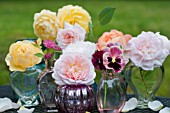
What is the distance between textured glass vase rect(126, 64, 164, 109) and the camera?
220 centimetres

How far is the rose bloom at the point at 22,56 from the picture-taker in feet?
7.04

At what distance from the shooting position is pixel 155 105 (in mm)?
2223

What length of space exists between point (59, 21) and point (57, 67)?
12.9 inches

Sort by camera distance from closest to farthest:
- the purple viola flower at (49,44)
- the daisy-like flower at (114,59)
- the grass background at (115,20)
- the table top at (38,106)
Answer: the daisy-like flower at (114,59) → the purple viola flower at (49,44) → the table top at (38,106) → the grass background at (115,20)

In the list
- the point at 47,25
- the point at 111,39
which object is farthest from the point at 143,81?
the point at 47,25

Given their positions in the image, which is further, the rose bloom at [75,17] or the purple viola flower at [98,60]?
the rose bloom at [75,17]

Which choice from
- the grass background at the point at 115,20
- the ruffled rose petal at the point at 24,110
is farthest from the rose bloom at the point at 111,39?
the grass background at the point at 115,20

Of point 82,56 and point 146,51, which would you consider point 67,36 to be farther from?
point 146,51

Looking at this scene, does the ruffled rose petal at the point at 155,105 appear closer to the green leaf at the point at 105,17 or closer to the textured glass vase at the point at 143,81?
the textured glass vase at the point at 143,81

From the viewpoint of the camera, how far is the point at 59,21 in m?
2.28

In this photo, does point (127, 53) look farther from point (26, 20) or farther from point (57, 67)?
point (26, 20)

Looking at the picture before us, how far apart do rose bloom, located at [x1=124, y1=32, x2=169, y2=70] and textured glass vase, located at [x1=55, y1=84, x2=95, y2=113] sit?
0.21 meters

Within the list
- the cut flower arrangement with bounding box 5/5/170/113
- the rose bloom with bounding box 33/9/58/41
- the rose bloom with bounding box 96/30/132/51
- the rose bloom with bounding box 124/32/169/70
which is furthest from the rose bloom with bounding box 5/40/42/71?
the rose bloom with bounding box 124/32/169/70

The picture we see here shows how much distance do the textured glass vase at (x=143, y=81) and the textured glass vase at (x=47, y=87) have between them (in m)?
0.30
